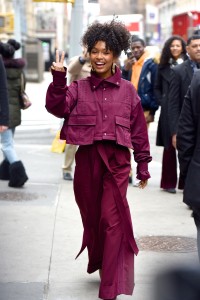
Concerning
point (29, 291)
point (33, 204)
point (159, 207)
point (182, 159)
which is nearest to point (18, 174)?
point (33, 204)

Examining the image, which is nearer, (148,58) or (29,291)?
(29,291)

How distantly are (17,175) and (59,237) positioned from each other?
8.67 feet

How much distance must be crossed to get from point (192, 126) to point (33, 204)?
4.01 metres

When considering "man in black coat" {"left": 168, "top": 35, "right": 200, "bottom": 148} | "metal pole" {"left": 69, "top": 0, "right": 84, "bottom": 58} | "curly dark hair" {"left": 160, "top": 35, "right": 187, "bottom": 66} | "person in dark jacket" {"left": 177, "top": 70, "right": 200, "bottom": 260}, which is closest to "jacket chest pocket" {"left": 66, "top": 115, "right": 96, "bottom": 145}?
"person in dark jacket" {"left": 177, "top": 70, "right": 200, "bottom": 260}

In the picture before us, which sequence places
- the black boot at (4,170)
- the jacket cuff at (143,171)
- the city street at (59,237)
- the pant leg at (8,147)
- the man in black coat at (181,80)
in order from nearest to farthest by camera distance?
1. the jacket cuff at (143,171)
2. the city street at (59,237)
3. the man in black coat at (181,80)
4. the pant leg at (8,147)
5. the black boot at (4,170)

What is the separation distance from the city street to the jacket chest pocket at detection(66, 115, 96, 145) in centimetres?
90

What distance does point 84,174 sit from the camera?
16.4 feet

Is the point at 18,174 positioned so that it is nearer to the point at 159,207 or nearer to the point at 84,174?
the point at 159,207

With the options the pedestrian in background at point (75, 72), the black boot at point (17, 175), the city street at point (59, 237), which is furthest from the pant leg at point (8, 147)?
the pedestrian in background at point (75, 72)

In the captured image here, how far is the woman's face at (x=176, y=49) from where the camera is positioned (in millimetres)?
9273

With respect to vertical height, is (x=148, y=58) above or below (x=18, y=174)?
above

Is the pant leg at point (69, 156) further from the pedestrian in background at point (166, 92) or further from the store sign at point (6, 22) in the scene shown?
the store sign at point (6, 22)

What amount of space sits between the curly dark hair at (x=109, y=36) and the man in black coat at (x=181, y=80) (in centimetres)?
297

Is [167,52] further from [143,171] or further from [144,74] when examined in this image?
[143,171]
